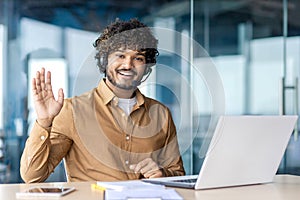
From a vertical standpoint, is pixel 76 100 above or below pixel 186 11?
below

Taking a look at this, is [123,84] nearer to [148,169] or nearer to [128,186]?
[148,169]

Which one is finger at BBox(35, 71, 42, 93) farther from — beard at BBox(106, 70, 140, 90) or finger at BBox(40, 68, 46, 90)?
beard at BBox(106, 70, 140, 90)

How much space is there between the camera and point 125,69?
2.00 metres

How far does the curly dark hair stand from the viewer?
205 cm

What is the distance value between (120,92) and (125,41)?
0.19m

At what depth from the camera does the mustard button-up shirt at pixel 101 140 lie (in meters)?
2.04

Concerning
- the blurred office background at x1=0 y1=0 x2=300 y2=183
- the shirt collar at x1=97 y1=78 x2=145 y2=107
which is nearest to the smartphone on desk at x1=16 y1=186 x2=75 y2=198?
the shirt collar at x1=97 y1=78 x2=145 y2=107

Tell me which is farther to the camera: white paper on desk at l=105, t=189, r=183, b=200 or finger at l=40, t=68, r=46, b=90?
finger at l=40, t=68, r=46, b=90

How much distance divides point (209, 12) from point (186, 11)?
17 cm

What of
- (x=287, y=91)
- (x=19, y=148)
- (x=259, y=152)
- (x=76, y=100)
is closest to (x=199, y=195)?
(x=259, y=152)

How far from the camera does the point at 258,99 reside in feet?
13.8

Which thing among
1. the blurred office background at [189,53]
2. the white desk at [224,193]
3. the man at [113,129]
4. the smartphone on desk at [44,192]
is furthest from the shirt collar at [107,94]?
the blurred office background at [189,53]

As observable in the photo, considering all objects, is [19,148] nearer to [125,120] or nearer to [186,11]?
[186,11]

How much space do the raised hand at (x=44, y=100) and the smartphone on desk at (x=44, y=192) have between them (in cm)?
31
